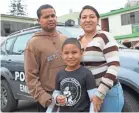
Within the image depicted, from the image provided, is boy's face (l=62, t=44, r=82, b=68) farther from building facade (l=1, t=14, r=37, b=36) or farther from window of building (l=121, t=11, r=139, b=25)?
window of building (l=121, t=11, r=139, b=25)

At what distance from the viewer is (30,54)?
257 cm

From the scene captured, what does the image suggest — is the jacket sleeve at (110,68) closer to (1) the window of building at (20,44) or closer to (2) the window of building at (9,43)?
(1) the window of building at (20,44)

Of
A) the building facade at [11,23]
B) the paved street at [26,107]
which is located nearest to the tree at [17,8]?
the building facade at [11,23]

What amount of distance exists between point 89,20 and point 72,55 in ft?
1.12

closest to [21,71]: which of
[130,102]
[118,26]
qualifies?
[130,102]

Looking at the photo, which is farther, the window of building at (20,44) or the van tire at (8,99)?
the van tire at (8,99)

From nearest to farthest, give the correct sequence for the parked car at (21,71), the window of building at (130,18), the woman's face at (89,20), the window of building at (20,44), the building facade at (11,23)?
the woman's face at (89,20), the parked car at (21,71), the window of building at (20,44), the building facade at (11,23), the window of building at (130,18)

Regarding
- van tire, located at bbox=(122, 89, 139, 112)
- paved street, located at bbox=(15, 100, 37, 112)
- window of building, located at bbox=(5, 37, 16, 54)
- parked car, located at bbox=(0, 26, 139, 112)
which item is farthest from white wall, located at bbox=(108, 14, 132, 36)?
van tire, located at bbox=(122, 89, 139, 112)

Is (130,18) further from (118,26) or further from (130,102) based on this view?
(130,102)

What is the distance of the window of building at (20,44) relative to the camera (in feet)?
18.0

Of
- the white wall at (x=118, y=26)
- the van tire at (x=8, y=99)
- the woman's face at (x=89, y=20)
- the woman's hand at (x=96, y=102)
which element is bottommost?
the van tire at (x=8, y=99)

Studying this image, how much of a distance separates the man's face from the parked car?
142 cm

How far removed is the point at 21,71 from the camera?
16.8ft

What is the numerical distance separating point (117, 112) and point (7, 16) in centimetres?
2739
